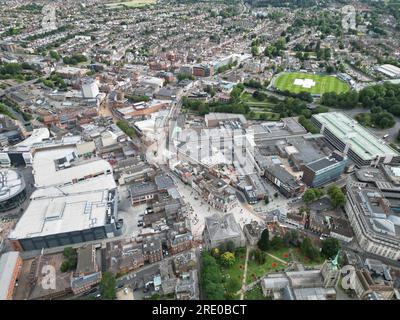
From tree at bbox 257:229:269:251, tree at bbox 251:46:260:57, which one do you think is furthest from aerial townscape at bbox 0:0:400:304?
tree at bbox 251:46:260:57

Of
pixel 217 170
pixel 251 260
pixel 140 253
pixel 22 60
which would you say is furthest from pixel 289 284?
pixel 22 60

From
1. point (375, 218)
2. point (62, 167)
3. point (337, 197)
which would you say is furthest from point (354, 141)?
point (62, 167)

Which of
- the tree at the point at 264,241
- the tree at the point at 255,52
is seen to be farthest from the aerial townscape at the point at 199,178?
the tree at the point at 255,52

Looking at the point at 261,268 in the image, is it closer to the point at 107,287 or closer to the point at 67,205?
the point at 107,287

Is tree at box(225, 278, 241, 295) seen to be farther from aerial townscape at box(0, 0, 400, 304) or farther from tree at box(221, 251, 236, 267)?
tree at box(221, 251, 236, 267)

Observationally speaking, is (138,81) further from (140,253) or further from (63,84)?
(140,253)

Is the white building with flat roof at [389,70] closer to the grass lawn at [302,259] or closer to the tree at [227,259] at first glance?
the grass lawn at [302,259]
